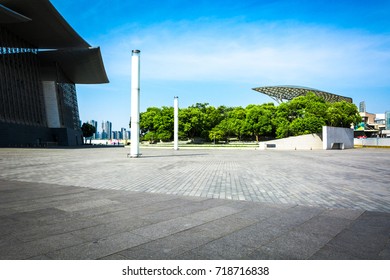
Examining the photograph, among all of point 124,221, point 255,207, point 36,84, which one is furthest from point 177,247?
point 36,84

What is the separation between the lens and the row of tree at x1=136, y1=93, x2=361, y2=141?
156 feet

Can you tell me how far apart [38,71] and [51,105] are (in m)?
7.32

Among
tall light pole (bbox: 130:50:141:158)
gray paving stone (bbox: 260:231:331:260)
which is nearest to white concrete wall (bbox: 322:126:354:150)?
tall light pole (bbox: 130:50:141:158)

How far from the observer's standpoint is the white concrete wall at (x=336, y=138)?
35.7 meters

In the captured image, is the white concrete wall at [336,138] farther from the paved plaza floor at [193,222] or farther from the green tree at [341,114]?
the paved plaza floor at [193,222]

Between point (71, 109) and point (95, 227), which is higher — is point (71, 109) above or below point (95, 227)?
above

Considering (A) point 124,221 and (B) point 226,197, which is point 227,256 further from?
(B) point 226,197

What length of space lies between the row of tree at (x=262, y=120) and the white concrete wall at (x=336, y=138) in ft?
15.0

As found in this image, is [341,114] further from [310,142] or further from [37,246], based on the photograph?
[37,246]

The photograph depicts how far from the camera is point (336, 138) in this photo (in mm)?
37375

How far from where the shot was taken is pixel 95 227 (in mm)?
3852

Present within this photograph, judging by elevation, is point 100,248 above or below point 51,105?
below

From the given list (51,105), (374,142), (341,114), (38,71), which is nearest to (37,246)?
(341,114)

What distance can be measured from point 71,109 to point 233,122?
43.6 metres
